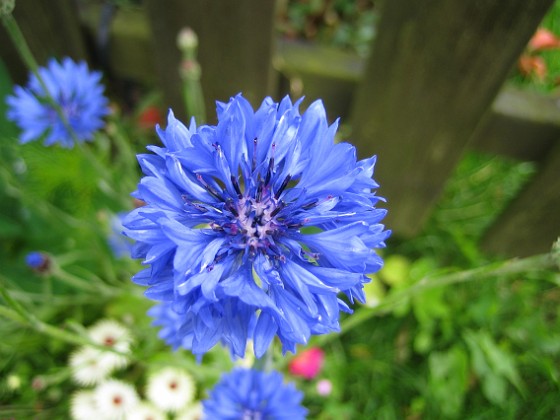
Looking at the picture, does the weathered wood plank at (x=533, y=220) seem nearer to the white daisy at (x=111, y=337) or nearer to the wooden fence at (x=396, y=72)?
the wooden fence at (x=396, y=72)

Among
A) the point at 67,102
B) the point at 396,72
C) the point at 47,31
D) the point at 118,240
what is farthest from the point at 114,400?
the point at 396,72

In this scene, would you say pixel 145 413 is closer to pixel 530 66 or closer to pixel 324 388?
pixel 324 388

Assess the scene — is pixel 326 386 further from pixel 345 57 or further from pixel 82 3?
pixel 82 3

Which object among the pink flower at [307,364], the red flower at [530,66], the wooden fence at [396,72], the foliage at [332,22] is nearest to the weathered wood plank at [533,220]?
the wooden fence at [396,72]

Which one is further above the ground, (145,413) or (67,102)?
(67,102)

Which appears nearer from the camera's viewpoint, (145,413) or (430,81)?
(430,81)

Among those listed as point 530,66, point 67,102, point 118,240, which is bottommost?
point 118,240

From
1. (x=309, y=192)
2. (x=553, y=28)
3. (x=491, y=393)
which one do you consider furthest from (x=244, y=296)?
(x=553, y=28)
